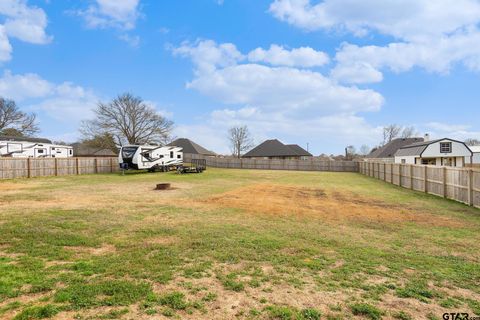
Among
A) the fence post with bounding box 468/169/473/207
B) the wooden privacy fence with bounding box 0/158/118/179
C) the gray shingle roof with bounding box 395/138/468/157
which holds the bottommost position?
the fence post with bounding box 468/169/473/207

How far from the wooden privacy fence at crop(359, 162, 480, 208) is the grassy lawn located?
3.46 metres

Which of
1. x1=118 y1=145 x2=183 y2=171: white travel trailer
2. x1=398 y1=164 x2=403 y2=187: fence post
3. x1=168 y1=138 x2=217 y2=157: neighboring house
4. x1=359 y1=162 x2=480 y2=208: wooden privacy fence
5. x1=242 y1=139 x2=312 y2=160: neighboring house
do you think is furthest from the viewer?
x1=242 y1=139 x2=312 y2=160: neighboring house

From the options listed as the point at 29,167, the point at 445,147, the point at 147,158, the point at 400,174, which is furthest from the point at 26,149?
the point at 445,147

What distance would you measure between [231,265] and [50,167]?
27.3 meters

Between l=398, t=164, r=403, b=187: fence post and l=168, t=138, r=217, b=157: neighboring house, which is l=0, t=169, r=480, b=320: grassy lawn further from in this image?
l=168, t=138, r=217, b=157: neighboring house

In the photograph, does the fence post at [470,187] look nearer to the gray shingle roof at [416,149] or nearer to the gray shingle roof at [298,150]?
the gray shingle roof at [416,149]

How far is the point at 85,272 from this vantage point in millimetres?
4363

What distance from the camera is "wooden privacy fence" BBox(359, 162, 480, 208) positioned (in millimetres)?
11945

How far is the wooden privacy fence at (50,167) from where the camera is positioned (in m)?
23.4

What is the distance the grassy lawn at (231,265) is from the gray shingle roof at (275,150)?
155 feet

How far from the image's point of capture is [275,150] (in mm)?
57219

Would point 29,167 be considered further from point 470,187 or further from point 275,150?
point 275,150

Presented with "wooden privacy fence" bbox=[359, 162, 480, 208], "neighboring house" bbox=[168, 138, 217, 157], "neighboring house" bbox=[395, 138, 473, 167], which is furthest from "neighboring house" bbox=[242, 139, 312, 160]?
"wooden privacy fence" bbox=[359, 162, 480, 208]

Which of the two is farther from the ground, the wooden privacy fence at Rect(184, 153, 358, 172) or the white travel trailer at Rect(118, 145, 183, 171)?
the white travel trailer at Rect(118, 145, 183, 171)
